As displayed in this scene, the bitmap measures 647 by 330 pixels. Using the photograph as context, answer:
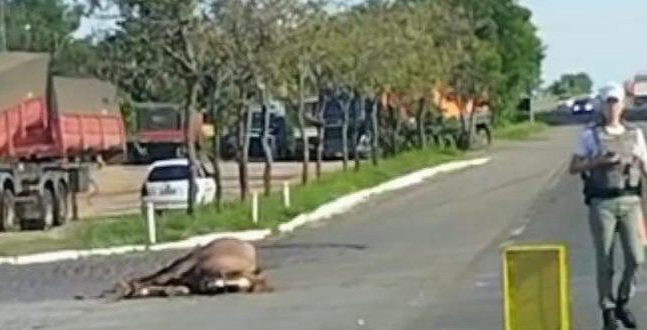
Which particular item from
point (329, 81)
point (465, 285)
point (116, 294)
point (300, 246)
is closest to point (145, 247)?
point (300, 246)

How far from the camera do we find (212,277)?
23.4 m

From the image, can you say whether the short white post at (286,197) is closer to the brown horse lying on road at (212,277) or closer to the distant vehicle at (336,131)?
the distant vehicle at (336,131)

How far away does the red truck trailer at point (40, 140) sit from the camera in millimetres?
42312

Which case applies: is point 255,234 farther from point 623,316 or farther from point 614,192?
point 614,192

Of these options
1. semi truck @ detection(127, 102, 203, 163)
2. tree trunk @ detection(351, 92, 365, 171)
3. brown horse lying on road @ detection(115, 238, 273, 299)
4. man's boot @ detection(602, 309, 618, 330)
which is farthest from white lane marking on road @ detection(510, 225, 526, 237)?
semi truck @ detection(127, 102, 203, 163)

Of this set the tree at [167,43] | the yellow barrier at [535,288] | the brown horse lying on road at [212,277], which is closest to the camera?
the yellow barrier at [535,288]

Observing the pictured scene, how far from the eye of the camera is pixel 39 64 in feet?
143

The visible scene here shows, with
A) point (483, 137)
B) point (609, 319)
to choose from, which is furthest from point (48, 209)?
point (483, 137)

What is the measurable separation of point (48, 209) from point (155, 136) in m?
35.9

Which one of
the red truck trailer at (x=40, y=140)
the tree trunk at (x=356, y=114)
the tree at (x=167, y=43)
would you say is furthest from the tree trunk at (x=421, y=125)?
the tree at (x=167, y=43)

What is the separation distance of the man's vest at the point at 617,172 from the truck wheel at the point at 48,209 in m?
27.8

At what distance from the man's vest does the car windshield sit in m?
28.6

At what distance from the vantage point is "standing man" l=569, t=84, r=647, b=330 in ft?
51.4

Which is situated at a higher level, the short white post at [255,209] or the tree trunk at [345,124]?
the tree trunk at [345,124]
